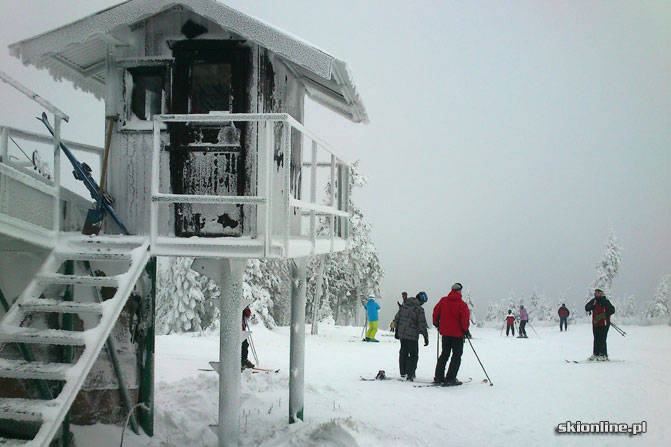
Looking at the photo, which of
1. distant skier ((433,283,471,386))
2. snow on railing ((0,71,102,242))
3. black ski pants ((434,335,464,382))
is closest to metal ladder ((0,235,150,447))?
snow on railing ((0,71,102,242))

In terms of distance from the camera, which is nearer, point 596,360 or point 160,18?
point 160,18

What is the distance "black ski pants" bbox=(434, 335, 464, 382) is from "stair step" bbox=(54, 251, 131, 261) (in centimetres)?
809

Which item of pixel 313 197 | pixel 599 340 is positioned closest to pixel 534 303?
pixel 599 340

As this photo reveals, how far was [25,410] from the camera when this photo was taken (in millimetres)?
4918

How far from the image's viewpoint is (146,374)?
867 centimetres

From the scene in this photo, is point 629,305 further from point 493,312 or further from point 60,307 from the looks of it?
point 60,307

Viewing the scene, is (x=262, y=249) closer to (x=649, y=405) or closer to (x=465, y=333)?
(x=465, y=333)

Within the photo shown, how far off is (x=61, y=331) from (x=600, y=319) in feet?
44.2

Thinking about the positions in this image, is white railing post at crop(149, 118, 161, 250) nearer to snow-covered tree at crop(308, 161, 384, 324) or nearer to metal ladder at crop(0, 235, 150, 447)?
metal ladder at crop(0, 235, 150, 447)

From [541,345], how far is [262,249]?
17.3 meters

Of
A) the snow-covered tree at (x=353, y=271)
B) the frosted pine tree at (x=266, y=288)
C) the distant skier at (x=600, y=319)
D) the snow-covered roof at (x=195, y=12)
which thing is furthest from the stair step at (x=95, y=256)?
the snow-covered tree at (x=353, y=271)

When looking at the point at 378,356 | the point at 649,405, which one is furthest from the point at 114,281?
the point at 378,356

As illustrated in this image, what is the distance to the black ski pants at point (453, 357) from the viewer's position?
12484 millimetres

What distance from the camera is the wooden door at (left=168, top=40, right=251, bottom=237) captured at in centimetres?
755
